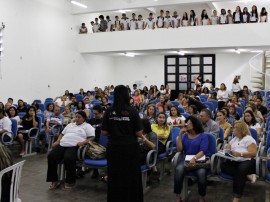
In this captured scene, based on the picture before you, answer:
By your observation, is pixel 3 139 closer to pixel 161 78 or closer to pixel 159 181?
pixel 159 181

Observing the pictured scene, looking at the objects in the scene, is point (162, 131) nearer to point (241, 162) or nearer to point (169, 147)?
point (169, 147)

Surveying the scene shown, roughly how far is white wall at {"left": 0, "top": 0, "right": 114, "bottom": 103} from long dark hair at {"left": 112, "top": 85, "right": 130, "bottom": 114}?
9.16m

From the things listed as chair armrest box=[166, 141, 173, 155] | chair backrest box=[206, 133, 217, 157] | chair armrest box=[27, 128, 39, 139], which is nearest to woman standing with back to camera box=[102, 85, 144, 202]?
chair backrest box=[206, 133, 217, 157]

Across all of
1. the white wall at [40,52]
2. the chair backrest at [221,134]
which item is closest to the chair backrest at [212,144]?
the chair backrest at [221,134]

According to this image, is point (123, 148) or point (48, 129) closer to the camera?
point (123, 148)

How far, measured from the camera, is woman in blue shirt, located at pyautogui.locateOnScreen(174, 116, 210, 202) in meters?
4.29

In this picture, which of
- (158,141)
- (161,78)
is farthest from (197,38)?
(158,141)

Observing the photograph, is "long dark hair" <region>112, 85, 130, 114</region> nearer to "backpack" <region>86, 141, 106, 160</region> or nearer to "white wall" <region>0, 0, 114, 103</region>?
"backpack" <region>86, 141, 106, 160</region>

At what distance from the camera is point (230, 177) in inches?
169

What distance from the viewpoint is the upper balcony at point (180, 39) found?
519 inches

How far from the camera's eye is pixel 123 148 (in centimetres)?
350

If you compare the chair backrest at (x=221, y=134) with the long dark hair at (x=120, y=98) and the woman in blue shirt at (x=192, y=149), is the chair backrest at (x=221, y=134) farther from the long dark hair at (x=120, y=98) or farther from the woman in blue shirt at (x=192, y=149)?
the long dark hair at (x=120, y=98)

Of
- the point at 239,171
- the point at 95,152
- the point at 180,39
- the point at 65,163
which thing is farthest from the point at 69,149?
the point at 180,39

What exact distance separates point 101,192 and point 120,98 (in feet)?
6.74
